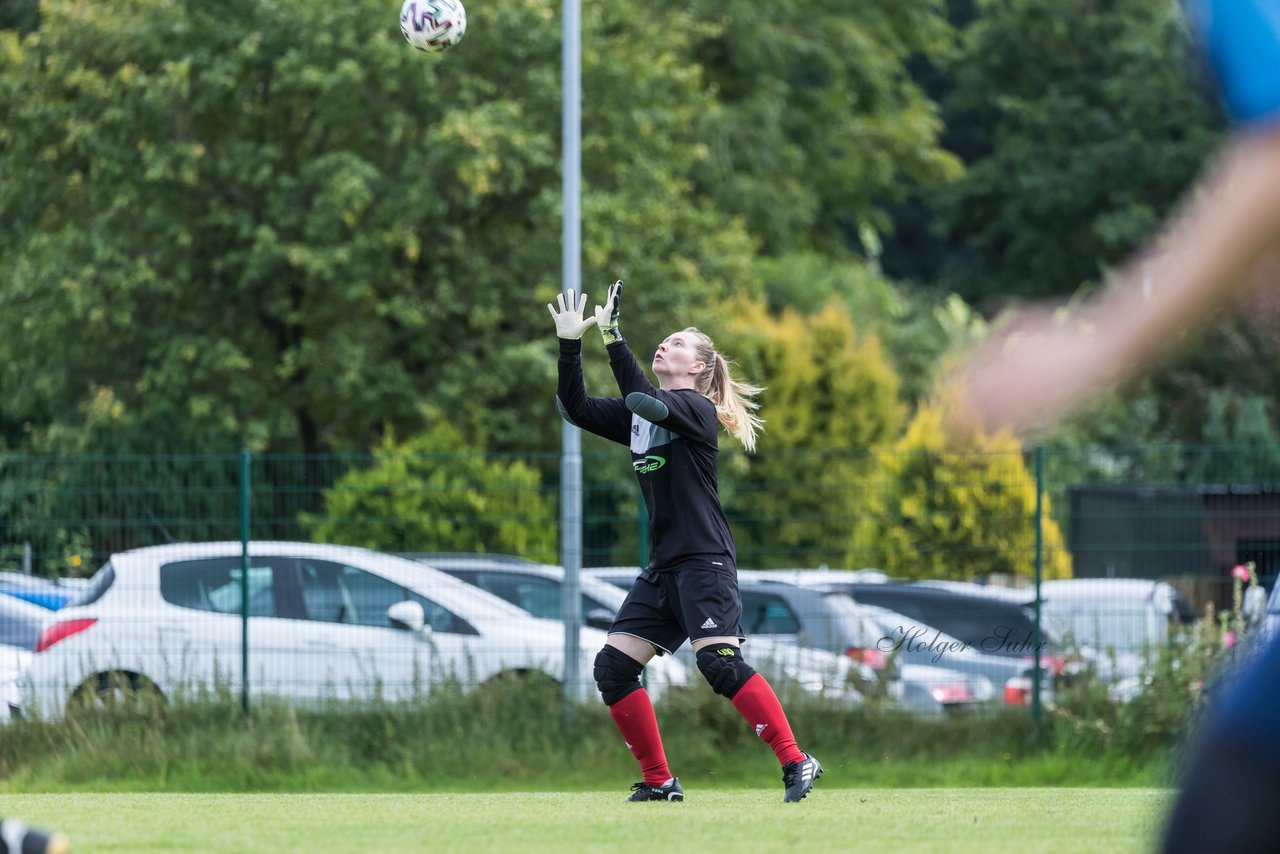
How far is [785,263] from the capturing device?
30.2m

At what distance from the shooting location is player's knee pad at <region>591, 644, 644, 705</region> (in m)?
7.46

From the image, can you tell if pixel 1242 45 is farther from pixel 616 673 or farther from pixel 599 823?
pixel 616 673

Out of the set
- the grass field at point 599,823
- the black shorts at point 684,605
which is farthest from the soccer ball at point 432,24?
the grass field at point 599,823

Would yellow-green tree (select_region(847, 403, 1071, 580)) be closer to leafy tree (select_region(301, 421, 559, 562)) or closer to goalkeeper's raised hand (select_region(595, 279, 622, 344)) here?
leafy tree (select_region(301, 421, 559, 562))

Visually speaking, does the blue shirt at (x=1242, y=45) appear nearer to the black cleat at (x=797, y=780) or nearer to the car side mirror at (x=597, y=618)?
the black cleat at (x=797, y=780)

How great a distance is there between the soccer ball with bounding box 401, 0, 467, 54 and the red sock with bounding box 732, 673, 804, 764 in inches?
216

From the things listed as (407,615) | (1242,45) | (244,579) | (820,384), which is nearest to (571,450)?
(407,615)

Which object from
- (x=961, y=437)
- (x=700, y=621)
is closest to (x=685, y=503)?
(x=700, y=621)

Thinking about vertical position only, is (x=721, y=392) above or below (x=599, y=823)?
above

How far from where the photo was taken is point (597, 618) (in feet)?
42.2

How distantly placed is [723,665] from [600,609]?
223 inches

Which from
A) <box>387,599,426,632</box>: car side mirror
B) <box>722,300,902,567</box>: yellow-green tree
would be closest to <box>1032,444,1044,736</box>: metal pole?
<box>387,599,426,632</box>: car side mirror

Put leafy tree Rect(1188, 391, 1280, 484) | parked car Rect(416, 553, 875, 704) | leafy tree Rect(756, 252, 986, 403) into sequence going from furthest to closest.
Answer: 1. leafy tree Rect(756, 252, 986, 403)
2. leafy tree Rect(1188, 391, 1280, 484)
3. parked car Rect(416, 553, 875, 704)

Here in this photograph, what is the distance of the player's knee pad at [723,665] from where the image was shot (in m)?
7.25
